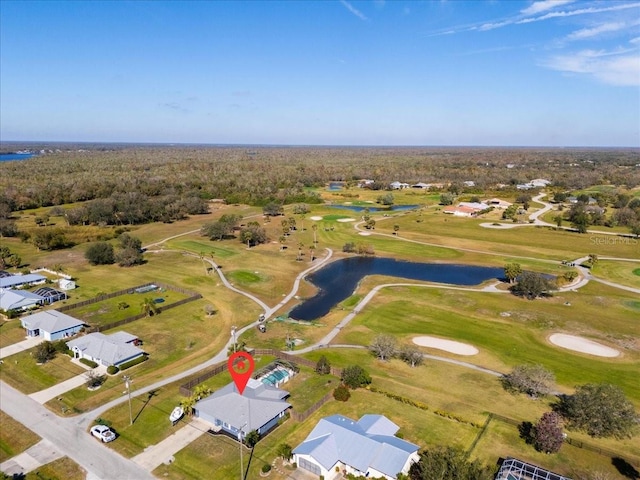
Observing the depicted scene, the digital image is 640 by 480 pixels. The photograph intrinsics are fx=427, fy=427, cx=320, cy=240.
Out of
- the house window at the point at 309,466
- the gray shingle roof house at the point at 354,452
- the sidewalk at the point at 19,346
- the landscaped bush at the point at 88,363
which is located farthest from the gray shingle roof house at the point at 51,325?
the house window at the point at 309,466

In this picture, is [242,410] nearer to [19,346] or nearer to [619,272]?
[19,346]

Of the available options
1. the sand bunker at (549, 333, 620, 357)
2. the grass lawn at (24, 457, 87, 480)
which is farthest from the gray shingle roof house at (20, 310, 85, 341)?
the sand bunker at (549, 333, 620, 357)

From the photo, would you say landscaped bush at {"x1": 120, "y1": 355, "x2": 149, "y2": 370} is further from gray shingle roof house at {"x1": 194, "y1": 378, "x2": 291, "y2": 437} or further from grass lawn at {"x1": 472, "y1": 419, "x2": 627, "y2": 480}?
grass lawn at {"x1": 472, "y1": 419, "x2": 627, "y2": 480}

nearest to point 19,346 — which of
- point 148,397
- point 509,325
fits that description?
point 148,397

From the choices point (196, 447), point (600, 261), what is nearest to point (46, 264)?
point (196, 447)

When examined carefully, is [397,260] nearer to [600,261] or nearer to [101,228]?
[600,261]

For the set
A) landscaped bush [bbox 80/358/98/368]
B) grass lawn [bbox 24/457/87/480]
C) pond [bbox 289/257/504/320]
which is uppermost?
grass lawn [bbox 24/457/87/480]
